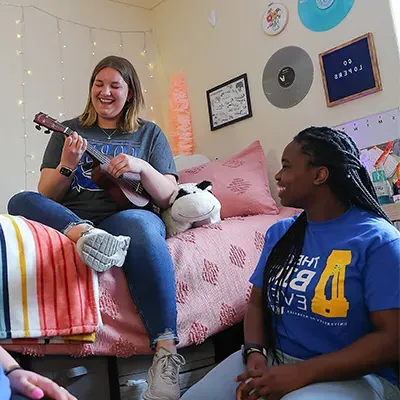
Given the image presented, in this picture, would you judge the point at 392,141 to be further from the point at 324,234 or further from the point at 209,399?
the point at 209,399

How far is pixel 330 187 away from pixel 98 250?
1.71 ft

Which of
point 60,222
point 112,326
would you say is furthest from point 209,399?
point 60,222

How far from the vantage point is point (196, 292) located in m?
1.29

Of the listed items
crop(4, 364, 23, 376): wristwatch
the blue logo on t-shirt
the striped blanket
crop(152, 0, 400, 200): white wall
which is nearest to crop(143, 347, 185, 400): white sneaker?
the striped blanket

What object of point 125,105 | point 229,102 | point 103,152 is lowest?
point 103,152

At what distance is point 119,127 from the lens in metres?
1.62

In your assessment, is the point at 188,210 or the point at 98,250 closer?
Answer: the point at 98,250

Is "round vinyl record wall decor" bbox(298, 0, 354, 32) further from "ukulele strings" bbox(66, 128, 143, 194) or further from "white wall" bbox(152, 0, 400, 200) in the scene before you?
"ukulele strings" bbox(66, 128, 143, 194)

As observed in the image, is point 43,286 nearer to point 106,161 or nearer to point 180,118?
point 106,161

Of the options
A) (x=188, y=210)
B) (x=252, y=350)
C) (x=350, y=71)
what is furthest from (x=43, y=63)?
(x=252, y=350)

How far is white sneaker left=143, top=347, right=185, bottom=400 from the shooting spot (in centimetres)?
107

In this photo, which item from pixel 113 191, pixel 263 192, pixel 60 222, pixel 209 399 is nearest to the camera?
pixel 209 399

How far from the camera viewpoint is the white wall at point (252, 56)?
1748 millimetres

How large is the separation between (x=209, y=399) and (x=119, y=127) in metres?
0.97
